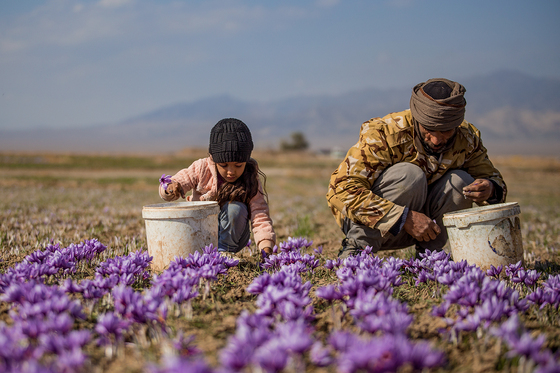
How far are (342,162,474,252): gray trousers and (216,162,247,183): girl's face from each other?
3.99 ft

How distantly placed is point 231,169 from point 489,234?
230 cm

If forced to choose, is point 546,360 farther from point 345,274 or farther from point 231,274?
point 231,274

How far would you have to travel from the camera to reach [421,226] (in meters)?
3.77

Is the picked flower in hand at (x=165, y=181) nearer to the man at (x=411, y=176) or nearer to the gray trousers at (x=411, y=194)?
the man at (x=411, y=176)

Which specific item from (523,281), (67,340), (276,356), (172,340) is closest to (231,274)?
(172,340)

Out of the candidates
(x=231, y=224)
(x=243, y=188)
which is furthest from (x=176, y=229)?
(x=243, y=188)

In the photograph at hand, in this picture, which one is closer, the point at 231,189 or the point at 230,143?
the point at 230,143

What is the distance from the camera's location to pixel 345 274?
Result: 2.80 meters

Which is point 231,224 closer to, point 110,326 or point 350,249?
point 350,249

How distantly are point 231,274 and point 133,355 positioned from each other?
58.0 inches

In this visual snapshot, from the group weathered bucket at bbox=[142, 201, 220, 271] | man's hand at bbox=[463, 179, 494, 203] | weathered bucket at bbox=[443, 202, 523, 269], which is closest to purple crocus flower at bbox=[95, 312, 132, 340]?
weathered bucket at bbox=[142, 201, 220, 271]

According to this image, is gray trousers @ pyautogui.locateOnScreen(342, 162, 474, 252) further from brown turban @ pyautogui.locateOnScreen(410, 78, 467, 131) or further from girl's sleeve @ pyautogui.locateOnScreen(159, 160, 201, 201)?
girl's sleeve @ pyautogui.locateOnScreen(159, 160, 201, 201)

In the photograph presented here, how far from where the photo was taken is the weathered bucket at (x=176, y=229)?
344 centimetres

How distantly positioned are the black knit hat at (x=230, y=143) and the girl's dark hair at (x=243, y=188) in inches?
12.2
